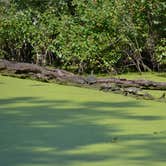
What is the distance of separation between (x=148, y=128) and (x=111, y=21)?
5.11m

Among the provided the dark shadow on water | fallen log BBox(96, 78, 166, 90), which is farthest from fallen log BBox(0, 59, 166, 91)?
the dark shadow on water

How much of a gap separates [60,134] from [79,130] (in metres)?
0.18

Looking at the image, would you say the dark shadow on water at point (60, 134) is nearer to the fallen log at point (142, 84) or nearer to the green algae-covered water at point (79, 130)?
the green algae-covered water at point (79, 130)

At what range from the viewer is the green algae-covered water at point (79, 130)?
2906 millimetres

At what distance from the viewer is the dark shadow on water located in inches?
115

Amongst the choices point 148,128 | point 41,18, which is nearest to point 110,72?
point 41,18

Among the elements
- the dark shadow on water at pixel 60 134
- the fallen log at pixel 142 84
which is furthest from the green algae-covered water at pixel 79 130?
the fallen log at pixel 142 84

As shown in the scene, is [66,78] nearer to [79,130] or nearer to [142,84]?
[142,84]

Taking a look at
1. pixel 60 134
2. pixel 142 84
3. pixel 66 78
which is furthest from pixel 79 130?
pixel 66 78

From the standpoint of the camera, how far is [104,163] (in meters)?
2.81

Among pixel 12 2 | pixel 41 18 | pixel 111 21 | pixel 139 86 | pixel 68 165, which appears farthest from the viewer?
pixel 12 2

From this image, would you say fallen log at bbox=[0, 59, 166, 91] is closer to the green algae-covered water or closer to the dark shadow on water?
the green algae-covered water

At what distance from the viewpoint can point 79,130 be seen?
3609 millimetres

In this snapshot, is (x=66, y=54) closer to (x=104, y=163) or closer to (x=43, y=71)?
(x=43, y=71)
